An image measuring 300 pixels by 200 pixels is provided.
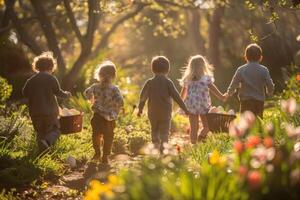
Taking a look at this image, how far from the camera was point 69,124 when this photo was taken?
30.0 ft

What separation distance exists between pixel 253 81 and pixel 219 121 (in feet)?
2.65

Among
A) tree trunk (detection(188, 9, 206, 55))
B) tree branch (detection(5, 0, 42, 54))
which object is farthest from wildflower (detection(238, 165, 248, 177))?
tree trunk (detection(188, 9, 206, 55))

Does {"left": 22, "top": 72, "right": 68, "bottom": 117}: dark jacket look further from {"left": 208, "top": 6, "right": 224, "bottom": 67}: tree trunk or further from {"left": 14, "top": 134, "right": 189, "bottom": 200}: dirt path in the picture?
{"left": 208, "top": 6, "right": 224, "bottom": 67}: tree trunk

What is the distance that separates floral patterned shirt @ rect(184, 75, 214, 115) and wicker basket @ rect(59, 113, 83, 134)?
211 centimetres

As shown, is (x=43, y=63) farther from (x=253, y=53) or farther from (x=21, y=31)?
(x=21, y=31)

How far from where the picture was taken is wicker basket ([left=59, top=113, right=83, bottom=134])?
359 inches

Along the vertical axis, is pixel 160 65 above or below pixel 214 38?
below

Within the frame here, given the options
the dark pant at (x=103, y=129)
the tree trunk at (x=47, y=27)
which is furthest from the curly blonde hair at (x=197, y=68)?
the tree trunk at (x=47, y=27)

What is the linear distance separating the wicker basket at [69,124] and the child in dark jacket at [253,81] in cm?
248

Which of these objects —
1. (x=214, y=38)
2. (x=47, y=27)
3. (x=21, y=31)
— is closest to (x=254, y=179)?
(x=47, y=27)

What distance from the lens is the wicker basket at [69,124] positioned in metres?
9.13

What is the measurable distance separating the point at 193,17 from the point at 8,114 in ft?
35.4

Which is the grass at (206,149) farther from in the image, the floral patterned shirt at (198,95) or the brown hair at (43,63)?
the brown hair at (43,63)

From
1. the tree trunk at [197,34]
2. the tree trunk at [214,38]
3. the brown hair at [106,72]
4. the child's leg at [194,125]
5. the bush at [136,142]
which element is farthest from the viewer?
the tree trunk at [197,34]
